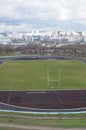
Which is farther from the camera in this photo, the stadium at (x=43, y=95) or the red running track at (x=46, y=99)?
the red running track at (x=46, y=99)

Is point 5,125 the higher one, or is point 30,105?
point 5,125

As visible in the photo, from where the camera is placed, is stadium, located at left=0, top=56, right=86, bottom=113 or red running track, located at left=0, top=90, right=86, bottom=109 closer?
stadium, located at left=0, top=56, right=86, bottom=113

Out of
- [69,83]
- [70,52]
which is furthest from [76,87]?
[70,52]

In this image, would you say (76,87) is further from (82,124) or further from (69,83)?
(82,124)

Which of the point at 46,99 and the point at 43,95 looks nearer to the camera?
Result: the point at 46,99

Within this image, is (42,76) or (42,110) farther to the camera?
(42,76)

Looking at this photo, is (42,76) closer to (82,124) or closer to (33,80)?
(33,80)

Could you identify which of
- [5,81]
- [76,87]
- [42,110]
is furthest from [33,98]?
[5,81]

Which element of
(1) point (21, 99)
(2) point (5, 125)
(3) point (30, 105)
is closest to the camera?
(2) point (5, 125)

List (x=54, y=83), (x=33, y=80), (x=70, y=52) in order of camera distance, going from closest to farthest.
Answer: (x=54, y=83)
(x=33, y=80)
(x=70, y=52)
